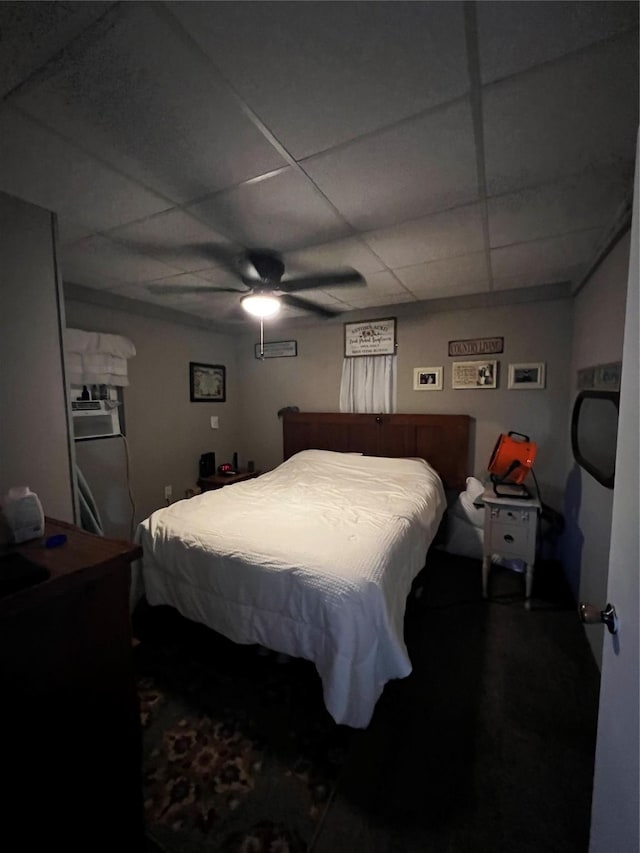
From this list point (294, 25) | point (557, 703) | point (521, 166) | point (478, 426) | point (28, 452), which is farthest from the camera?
point (478, 426)

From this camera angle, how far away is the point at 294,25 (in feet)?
2.64

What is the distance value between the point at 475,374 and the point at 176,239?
2.71 m

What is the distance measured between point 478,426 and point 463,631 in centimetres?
180

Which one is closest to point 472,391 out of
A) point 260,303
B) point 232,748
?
point 260,303

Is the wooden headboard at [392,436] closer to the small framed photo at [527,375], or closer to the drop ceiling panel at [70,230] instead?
the small framed photo at [527,375]

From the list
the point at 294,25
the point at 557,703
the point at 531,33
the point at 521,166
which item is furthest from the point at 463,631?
the point at 294,25

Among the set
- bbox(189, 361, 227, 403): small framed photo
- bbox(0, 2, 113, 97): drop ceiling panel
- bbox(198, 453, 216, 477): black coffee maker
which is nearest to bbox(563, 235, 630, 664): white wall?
bbox(0, 2, 113, 97): drop ceiling panel

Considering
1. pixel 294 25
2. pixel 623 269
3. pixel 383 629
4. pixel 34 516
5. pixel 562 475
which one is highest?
pixel 294 25

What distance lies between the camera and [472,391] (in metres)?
3.20

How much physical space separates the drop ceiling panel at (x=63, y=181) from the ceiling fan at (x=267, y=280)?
0.64 metres

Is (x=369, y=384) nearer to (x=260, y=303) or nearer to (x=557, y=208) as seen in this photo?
(x=260, y=303)

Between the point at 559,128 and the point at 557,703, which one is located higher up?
the point at 559,128

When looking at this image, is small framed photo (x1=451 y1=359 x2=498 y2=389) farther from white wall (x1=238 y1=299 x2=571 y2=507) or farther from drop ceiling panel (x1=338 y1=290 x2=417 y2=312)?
drop ceiling panel (x1=338 y1=290 x2=417 y2=312)

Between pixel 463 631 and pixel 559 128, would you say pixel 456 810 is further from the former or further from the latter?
pixel 559 128
